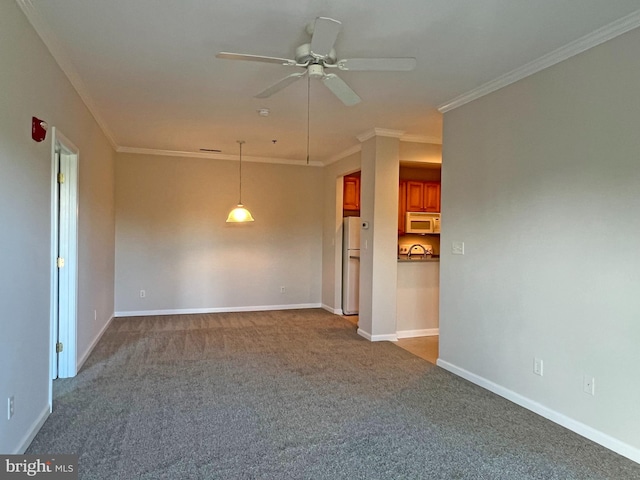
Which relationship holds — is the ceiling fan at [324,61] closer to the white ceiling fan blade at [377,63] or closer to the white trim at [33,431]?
the white ceiling fan blade at [377,63]

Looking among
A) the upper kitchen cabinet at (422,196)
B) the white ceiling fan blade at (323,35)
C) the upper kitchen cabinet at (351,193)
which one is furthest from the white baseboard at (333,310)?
the white ceiling fan blade at (323,35)

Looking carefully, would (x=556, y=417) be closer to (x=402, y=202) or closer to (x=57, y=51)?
(x=57, y=51)

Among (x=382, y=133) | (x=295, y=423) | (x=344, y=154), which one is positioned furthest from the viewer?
(x=344, y=154)

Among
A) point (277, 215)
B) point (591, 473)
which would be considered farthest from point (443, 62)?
point (277, 215)

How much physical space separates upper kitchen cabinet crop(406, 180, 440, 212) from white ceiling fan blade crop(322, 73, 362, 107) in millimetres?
4413

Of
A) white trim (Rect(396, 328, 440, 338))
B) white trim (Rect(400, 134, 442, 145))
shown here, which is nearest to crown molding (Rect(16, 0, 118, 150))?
white trim (Rect(400, 134, 442, 145))

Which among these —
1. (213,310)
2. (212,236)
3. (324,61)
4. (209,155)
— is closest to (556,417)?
(324,61)

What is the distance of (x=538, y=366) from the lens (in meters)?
3.10

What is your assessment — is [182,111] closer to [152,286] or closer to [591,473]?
[152,286]

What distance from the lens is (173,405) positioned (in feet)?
10.4

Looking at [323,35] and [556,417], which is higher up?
[323,35]

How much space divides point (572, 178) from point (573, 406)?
1.55 m

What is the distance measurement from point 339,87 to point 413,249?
17.0ft

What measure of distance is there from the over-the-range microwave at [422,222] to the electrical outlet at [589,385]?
14.6 ft
